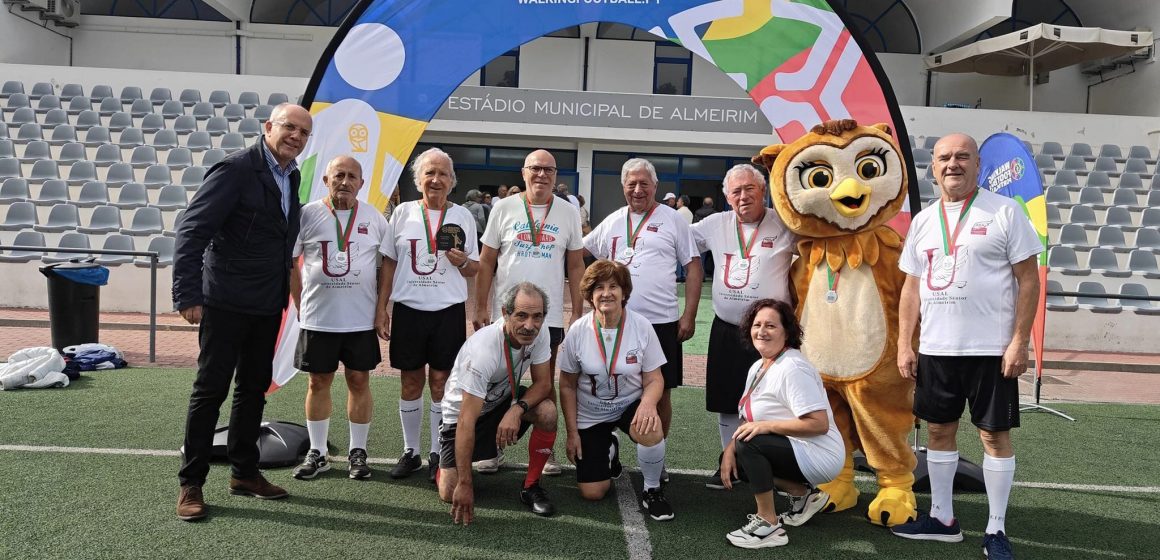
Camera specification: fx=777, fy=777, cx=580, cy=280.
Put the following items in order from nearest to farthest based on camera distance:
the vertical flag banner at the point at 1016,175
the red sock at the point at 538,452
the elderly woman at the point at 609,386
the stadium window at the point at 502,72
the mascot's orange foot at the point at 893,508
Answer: the mascot's orange foot at the point at 893,508 → the elderly woman at the point at 609,386 → the red sock at the point at 538,452 → the vertical flag banner at the point at 1016,175 → the stadium window at the point at 502,72

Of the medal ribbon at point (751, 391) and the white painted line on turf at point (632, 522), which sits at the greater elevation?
the medal ribbon at point (751, 391)

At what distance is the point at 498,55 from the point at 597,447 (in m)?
2.50

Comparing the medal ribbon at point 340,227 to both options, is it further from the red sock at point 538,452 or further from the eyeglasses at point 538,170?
the red sock at point 538,452

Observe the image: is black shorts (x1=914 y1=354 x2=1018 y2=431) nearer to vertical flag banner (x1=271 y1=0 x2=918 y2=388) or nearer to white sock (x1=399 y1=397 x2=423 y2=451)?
vertical flag banner (x1=271 y1=0 x2=918 y2=388)

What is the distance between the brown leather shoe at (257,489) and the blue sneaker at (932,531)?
2.88 metres

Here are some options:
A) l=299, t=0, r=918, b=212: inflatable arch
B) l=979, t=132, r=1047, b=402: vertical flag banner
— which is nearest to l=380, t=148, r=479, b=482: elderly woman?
l=299, t=0, r=918, b=212: inflatable arch

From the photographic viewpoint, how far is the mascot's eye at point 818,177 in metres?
3.73

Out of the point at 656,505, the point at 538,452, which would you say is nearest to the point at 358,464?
the point at 538,452

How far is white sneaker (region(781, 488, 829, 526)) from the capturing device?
3.58 metres

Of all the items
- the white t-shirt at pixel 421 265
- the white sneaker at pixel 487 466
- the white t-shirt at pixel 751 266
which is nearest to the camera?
the white t-shirt at pixel 751 266

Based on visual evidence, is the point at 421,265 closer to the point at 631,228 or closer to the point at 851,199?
the point at 631,228

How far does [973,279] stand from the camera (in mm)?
3264

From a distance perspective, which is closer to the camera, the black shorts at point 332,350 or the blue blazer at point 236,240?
the blue blazer at point 236,240

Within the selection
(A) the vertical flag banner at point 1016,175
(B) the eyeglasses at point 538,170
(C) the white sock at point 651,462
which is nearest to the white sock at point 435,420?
(C) the white sock at point 651,462
